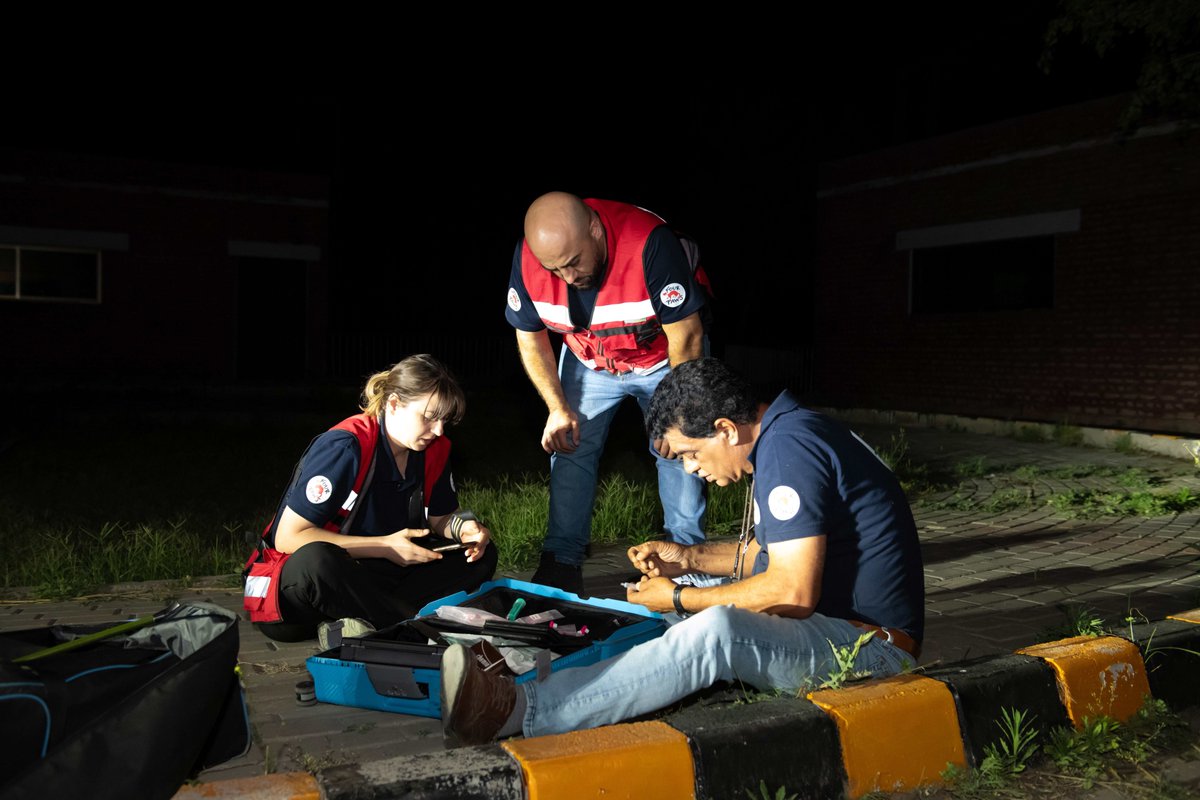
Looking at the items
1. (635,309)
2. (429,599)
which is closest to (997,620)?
(635,309)

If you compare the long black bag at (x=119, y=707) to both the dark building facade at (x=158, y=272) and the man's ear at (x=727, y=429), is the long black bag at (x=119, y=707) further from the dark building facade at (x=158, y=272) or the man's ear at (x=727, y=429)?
the dark building facade at (x=158, y=272)

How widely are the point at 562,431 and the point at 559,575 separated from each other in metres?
0.72

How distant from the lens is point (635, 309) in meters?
4.82

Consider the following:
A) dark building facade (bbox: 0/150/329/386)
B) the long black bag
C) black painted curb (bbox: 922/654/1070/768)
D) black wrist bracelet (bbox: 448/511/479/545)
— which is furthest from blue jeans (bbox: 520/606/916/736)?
dark building facade (bbox: 0/150/329/386)

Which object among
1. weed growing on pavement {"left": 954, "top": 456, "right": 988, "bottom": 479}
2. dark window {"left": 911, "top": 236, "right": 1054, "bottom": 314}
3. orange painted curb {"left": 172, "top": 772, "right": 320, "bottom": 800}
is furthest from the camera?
dark window {"left": 911, "top": 236, "right": 1054, "bottom": 314}

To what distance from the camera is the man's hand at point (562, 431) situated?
16.3ft

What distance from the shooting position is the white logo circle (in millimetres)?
4758

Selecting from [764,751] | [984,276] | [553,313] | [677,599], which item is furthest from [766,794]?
[984,276]

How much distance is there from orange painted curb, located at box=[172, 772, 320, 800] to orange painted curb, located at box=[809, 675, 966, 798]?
1423 mm

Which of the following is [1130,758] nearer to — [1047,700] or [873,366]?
[1047,700]

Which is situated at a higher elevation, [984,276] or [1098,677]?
[984,276]

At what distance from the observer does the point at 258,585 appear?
4.12 m

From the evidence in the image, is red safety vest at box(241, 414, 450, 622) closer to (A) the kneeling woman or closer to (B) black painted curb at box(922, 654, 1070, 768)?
(A) the kneeling woman

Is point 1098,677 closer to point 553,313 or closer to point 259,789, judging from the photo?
point 259,789
